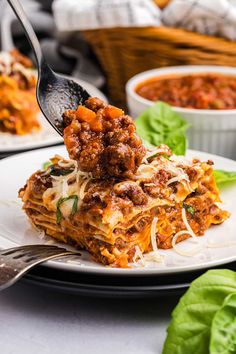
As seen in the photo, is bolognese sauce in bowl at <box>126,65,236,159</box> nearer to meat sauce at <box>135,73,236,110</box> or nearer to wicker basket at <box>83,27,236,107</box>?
meat sauce at <box>135,73,236,110</box>

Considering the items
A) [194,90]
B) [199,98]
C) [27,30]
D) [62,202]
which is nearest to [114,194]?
[62,202]

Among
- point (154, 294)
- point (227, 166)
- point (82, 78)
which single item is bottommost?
point (82, 78)

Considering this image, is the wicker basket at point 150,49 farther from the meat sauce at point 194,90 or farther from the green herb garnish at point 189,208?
the green herb garnish at point 189,208

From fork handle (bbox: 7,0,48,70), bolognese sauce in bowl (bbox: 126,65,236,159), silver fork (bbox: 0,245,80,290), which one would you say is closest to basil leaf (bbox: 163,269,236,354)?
silver fork (bbox: 0,245,80,290)

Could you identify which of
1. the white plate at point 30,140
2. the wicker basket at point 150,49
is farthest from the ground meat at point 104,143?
the wicker basket at point 150,49

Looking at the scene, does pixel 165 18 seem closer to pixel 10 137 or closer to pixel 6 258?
pixel 10 137

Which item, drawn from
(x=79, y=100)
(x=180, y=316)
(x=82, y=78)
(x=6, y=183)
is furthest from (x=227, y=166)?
(x=82, y=78)

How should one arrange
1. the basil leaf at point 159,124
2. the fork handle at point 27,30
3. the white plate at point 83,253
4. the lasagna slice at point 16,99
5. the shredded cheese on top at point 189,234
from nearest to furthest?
the white plate at point 83,253, the shredded cheese on top at point 189,234, the fork handle at point 27,30, the basil leaf at point 159,124, the lasagna slice at point 16,99
